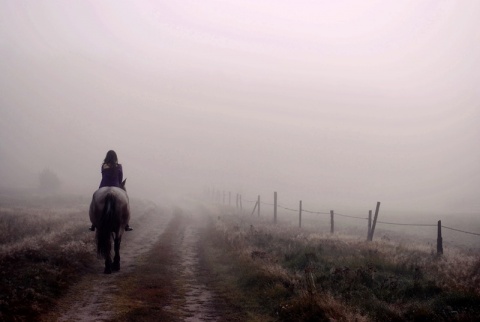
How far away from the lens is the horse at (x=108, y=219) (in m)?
13.7

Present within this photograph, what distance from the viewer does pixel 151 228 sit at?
89.0 feet

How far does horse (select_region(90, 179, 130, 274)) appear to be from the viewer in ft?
45.0

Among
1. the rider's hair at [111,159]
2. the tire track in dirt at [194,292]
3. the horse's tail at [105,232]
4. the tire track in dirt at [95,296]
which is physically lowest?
the tire track in dirt at [194,292]

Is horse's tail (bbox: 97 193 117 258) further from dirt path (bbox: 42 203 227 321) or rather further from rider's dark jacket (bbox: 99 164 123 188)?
rider's dark jacket (bbox: 99 164 123 188)

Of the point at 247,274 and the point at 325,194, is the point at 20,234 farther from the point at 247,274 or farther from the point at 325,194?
the point at 325,194

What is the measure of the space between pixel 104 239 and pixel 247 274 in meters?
5.30

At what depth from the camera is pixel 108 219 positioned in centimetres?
1375

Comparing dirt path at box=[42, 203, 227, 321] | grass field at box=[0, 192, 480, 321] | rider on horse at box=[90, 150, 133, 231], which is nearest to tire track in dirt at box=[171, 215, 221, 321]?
dirt path at box=[42, 203, 227, 321]

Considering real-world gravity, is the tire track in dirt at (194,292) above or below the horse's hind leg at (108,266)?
below

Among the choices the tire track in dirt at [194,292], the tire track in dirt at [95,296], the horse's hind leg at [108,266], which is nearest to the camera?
the tire track in dirt at [95,296]

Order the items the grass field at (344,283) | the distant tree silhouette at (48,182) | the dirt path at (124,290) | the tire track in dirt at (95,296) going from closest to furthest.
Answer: the tire track in dirt at (95,296) → the dirt path at (124,290) → the grass field at (344,283) → the distant tree silhouette at (48,182)

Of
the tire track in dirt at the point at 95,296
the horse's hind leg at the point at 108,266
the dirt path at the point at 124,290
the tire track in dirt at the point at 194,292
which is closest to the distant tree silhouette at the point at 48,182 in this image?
the dirt path at the point at 124,290

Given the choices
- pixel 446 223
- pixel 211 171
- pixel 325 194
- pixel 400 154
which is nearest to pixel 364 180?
pixel 325 194

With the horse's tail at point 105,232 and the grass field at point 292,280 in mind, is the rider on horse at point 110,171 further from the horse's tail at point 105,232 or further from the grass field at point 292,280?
the grass field at point 292,280
